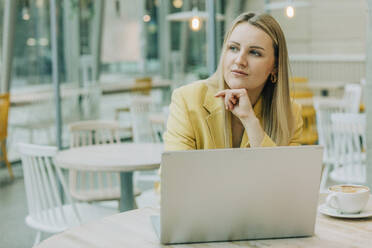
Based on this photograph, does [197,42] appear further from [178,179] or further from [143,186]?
[178,179]

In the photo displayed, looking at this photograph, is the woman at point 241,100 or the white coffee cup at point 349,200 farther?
the woman at point 241,100

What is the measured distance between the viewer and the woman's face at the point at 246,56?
6.13ft

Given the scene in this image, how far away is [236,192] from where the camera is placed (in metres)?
1.32

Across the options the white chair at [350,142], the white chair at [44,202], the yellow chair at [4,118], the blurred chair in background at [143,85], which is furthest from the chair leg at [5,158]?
the white chair at [350,142]

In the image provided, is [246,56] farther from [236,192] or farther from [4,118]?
[4,118]

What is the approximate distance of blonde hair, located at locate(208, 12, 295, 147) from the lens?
1909 mm

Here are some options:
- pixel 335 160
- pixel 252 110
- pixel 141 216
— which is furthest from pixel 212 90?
pixel 335 160

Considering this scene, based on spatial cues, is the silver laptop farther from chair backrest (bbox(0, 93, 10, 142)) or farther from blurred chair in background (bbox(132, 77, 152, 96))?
blurred chair in background (bbox(132, 77, 152, 96))

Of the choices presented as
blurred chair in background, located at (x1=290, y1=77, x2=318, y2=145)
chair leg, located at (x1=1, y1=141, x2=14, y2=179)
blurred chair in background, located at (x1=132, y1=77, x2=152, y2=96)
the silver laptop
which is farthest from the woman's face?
blurred chair in background, located at (x1=132, y1=77, x2=152, y2=96)

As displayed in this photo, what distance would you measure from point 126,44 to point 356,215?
591 centimetres

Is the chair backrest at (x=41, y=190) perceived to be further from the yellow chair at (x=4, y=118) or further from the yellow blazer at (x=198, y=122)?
the yellow chair at (x=4, y=118)

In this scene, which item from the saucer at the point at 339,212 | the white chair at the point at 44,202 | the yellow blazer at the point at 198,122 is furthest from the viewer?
the white chair at the point at 44,202

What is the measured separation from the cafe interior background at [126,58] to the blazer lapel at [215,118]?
4009mm

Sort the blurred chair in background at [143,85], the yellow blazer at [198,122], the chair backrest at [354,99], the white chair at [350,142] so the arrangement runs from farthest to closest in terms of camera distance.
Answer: the blurred chair in background at [143,85] → the chair backrest at [354,99] → the white chair at [350,142] → the yellow blazer at [198,122]
